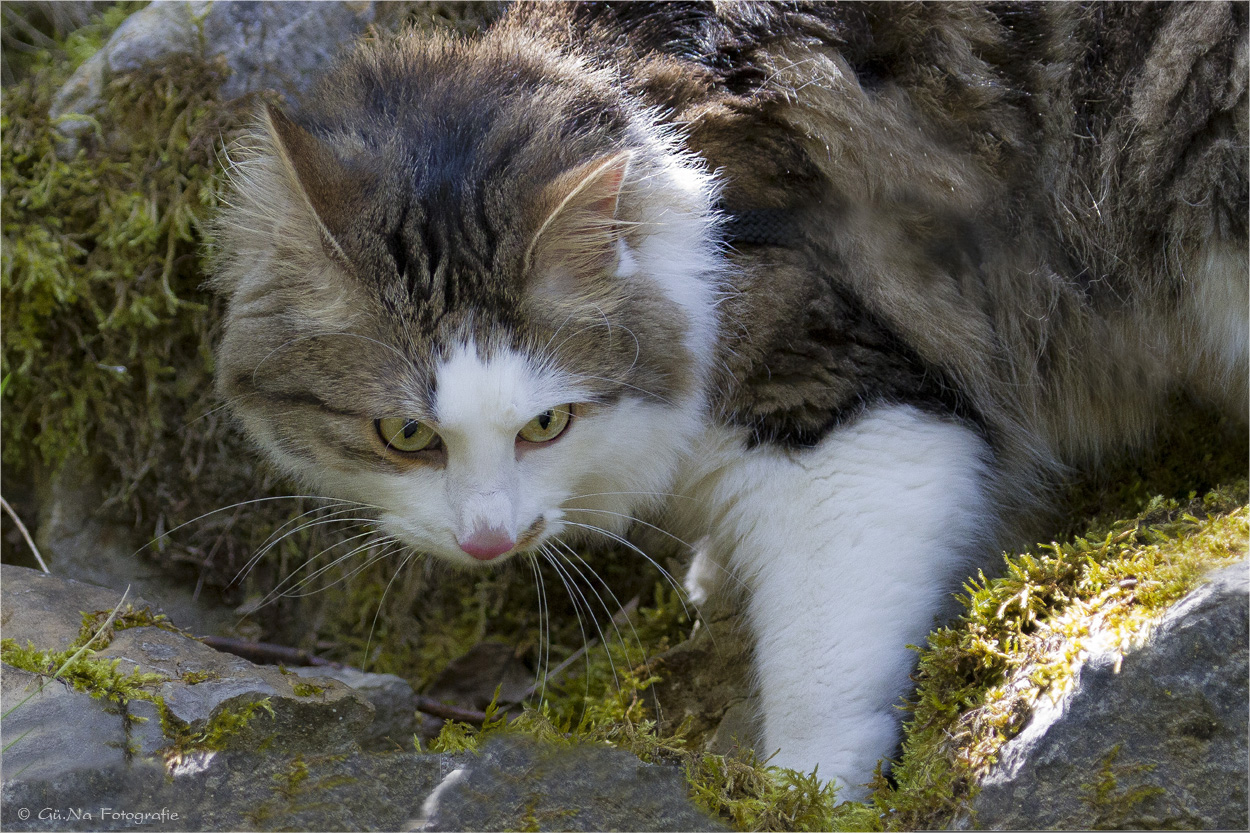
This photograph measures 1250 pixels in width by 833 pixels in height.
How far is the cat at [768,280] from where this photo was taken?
205 cm

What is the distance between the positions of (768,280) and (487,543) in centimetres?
96

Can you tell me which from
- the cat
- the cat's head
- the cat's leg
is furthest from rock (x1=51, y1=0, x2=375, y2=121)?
the cat's leg

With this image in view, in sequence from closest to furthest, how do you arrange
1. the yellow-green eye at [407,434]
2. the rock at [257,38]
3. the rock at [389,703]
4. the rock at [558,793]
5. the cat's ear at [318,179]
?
1. the rock at [558,793]
2. the cat's ear at [318,179]
3. the yellow-green eye at [407,434]
4. the rock at [389,703]
5. the rock at [257,38]

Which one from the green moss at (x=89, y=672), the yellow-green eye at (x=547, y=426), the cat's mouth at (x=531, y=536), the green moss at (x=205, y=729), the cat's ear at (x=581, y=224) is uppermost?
the cat's ear at (x=581, y=224)

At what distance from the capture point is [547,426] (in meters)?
2.11

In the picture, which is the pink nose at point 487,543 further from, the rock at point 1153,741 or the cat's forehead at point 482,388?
the rock at point 1153,741

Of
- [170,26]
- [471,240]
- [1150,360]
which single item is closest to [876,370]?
[1150,360]

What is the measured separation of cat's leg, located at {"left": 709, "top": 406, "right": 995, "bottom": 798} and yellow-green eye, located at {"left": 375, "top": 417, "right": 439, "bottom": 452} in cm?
77

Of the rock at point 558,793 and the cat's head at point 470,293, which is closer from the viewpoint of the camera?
the rock at point 558,793

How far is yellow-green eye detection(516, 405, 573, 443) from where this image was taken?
208 cm

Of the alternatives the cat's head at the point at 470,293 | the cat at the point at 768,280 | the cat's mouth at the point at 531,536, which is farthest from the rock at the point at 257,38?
the cat's mouth at the point at 531,536

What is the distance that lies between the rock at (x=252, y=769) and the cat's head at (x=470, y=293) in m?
0.43

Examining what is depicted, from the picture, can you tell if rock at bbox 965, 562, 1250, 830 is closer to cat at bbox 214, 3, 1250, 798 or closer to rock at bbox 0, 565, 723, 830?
cat at bbox 214, 3, 1250, 798

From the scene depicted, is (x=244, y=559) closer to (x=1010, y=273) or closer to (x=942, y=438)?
(x=942, y=438)
